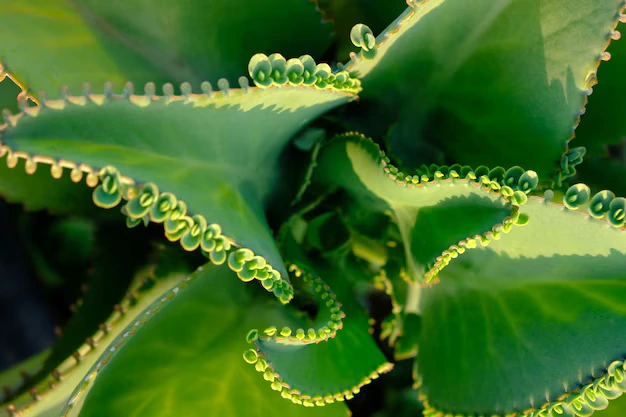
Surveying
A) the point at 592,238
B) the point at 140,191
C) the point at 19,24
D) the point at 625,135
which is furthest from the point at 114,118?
the point at 625,135

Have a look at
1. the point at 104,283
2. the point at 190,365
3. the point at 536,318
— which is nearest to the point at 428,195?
the point at 536,318

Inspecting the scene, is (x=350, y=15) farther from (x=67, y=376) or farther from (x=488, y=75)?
(x=67, y=376)

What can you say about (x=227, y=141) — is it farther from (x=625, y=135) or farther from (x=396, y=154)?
(x=625, y=135)

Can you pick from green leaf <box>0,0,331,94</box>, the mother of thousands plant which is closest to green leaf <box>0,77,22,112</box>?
the mother of thousands plant

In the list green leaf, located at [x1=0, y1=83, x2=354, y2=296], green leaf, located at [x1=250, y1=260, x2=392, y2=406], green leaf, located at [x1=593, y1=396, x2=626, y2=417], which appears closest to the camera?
green leaf, located at [x1=0, y1=83, x2=354, y2=296]

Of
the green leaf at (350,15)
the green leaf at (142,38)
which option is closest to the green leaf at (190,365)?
the green leaf at (142,38)

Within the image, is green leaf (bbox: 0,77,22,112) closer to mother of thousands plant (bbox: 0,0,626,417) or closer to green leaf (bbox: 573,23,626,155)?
mother of thousands plant (bbox: 0,0,626,417)

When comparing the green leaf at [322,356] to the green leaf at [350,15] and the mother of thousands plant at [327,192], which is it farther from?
the green leaf at [350,15]
